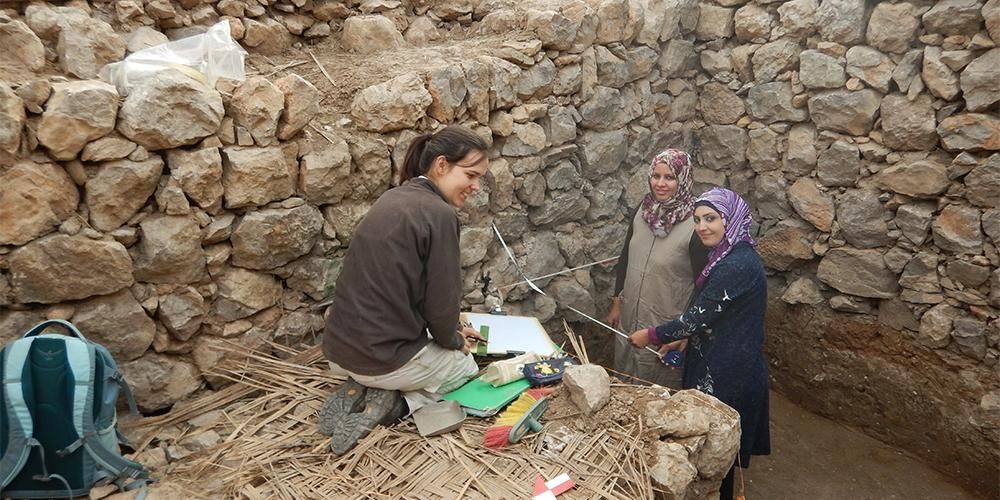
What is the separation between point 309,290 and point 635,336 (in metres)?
1.87

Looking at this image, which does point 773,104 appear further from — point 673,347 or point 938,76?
point 673,347

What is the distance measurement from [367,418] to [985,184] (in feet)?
13.5

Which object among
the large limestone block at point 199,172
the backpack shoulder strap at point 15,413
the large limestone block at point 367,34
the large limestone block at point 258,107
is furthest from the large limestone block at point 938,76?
the backpack shoulder strap at point 15,413

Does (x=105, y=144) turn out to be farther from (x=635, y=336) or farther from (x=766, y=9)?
(x=766, y=9)

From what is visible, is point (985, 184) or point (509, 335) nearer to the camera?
point (509, 335)

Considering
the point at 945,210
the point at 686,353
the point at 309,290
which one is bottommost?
the point at 686,353

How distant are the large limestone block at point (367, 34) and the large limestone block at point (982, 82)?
12.0ft

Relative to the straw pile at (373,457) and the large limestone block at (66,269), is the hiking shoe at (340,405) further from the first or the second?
the large limestone block at (66,269)

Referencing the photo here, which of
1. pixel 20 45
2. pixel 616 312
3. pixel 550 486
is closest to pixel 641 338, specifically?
pixel 616 312

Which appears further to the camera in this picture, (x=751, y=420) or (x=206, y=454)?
(x=751, y=420)

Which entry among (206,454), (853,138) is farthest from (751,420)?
(206,454)

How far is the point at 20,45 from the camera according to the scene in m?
2.78

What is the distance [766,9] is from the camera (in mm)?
5105

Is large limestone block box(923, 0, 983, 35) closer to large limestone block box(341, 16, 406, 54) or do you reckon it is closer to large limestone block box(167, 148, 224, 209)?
large limestone block box(341, 16, 406, 54)
